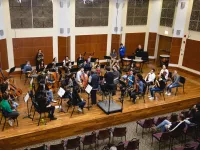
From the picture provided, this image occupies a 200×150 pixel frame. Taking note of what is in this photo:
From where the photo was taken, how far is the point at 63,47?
15.1 metres

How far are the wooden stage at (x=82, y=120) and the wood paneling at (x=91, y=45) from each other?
16.6 feet

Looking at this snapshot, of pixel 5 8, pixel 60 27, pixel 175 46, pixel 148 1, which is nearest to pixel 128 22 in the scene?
pixel 148 1

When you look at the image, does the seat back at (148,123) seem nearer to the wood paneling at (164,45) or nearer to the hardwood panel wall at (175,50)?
the hardwood panel wall at (175,50)

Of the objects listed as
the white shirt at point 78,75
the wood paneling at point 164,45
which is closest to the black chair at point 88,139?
the white shirt at point 78,75

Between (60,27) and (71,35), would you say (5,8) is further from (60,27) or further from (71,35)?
(71,35)

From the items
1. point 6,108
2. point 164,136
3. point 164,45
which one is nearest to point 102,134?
point 164,136

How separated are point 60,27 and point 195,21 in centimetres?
864

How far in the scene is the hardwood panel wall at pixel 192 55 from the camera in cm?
1456

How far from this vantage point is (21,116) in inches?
355

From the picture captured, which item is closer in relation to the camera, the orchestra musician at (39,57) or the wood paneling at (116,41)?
the orchestra musician at (39,57)

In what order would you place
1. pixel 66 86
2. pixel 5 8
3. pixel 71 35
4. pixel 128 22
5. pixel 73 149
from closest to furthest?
pixel 73 149
pixel 66 86
pixel 5 8
pixel 71 35
pixel 128 22

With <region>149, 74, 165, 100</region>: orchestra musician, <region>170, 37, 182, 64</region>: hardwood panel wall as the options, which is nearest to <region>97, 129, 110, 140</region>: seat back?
<region>149, 74, 165, 100</region>: orchestra musician

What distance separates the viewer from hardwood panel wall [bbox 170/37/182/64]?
50.9 ft

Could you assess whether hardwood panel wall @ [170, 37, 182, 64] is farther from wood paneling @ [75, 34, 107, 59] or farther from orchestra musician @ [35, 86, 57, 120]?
orchestra musician @ [35, 86, 57, 120]
